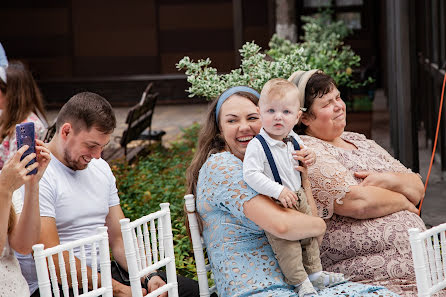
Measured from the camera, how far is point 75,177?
11.0ft

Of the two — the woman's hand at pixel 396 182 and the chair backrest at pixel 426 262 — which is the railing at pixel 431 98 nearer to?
the woman's hand at pixel 396 182

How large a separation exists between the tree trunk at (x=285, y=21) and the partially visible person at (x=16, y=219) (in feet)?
26.3

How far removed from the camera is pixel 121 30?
18.6 m

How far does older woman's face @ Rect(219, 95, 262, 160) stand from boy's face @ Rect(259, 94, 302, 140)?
221 millimetres

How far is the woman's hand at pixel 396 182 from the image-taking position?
3.40 meters

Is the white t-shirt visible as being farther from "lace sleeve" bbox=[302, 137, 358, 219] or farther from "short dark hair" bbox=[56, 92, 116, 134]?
"lace sleeve" bbox=[302, 137, 358, 219]

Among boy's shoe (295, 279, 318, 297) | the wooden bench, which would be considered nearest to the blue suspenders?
boy's shoe (295, 279, 318, 297)

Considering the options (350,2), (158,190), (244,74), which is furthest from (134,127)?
(350,2)

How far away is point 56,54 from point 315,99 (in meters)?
16.1

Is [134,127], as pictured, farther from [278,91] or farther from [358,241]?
[278,91]

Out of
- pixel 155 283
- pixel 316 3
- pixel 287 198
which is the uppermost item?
pixel 316 3

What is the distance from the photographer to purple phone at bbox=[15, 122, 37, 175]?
9.21ft

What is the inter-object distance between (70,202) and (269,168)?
2.82 feet

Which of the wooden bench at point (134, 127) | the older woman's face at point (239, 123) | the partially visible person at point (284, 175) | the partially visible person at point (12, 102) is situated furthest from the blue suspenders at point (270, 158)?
the wooden bench at point (134, 127)
